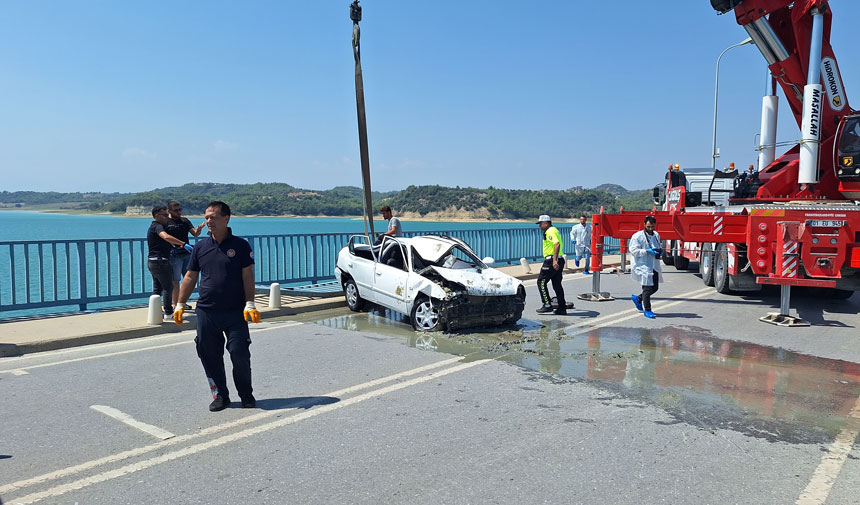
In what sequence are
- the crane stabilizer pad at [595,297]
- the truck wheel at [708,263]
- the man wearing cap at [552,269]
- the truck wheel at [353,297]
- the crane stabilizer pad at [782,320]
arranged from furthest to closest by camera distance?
the truck wheel at [708,263] < the crane stabilizer pad at [595,297] < the truck wheel at [353,297] < the man wearing cap at [552,269] < the crane stabilizer pad at [782,320]

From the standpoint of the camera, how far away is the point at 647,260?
10.8m

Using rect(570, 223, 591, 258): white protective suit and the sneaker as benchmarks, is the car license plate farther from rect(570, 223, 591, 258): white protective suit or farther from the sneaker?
the sneaker

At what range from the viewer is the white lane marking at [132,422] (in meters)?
4.75

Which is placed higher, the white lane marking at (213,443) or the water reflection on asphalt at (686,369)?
the white lane marking at (213,443)

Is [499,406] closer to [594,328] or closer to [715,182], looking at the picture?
[594,328]

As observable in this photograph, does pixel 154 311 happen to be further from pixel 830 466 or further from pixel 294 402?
pixel 830 466

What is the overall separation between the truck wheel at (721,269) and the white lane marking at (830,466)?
7928 millimetres

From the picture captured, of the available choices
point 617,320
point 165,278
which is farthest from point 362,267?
point 617,320

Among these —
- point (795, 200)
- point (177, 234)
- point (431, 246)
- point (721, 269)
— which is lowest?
point (721, 269)

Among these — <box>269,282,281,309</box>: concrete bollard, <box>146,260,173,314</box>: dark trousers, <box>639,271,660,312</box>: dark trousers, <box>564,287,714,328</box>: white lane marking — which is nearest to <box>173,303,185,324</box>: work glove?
<box>146,260,173,314</box>: dark trousers

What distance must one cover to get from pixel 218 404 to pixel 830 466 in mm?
4715

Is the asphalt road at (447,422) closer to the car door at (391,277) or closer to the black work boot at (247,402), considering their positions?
the black work boot at (247,402)

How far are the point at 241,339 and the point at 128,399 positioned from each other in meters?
1.25

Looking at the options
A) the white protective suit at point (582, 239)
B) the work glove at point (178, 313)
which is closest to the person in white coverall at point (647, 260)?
the white protective suit at point (582, 239)
